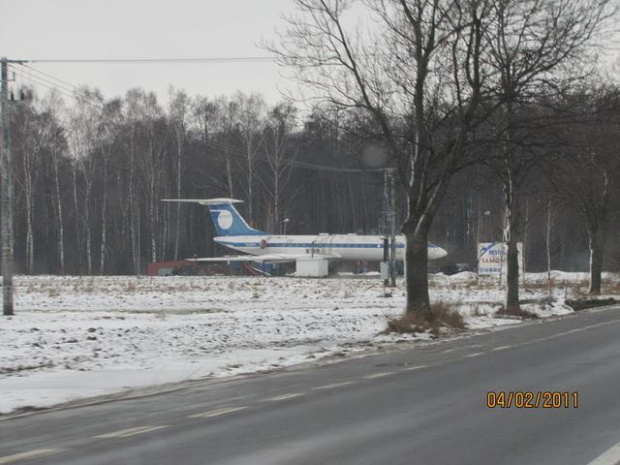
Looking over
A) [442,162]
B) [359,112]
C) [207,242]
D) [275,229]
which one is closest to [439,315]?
[442,162]

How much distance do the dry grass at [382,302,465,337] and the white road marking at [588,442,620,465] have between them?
42.6ft

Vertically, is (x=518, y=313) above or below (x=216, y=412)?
below

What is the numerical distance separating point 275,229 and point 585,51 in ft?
207

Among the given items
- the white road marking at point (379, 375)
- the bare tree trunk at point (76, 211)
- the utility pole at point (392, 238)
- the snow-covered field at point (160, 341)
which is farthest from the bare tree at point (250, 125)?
the white road marking at point (379, 375)

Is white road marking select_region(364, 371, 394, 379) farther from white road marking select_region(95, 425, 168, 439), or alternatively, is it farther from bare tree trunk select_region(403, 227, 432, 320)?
bare tree trunk select_region(403, 227, 432, 320)

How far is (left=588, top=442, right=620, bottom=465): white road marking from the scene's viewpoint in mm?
6719

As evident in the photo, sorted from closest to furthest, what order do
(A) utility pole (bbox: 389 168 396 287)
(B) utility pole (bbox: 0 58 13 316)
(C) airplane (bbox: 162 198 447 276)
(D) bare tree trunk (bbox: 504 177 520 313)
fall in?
(B) utility pole (bbox: 0 58 13 316)
(D) bare tree trunk (bbox: 504 177 520 313)
(A) utility pole (bbox: 389 168 396 287)
(C) airplane (bbox: 162 198 447 276)

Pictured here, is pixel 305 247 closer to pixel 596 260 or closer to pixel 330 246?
pixel 330 246

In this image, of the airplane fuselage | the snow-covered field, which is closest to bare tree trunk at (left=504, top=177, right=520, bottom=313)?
the snow-covered field

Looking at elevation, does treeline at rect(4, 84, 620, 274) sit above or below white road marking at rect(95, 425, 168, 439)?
above

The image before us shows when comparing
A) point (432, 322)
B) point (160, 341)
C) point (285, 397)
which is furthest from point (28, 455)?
point (432, 322)

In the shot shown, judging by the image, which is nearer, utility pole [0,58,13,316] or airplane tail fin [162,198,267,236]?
utility pole [0,58,13,316]

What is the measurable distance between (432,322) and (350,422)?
12850 mm
